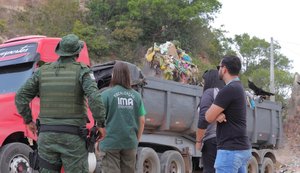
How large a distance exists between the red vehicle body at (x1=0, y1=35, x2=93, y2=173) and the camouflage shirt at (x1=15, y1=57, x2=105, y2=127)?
9.59ft

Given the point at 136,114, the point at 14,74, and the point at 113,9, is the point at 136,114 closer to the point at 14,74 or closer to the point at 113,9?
the point at 14,74

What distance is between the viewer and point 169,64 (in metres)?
11.7

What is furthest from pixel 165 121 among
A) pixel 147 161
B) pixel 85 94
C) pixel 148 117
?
pixel 85 94

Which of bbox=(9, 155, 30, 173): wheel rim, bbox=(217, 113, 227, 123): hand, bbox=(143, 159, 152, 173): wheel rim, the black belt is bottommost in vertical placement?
bbox=(143, 159, 152, 173): wheel rim

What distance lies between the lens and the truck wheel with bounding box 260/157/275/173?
528 inches

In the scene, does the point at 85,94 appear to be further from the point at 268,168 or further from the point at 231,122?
the point at 268,168

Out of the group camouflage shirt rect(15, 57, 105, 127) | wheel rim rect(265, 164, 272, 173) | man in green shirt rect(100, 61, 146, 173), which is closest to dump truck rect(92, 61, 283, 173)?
wheel rim rect(265, 164, 272, 173)

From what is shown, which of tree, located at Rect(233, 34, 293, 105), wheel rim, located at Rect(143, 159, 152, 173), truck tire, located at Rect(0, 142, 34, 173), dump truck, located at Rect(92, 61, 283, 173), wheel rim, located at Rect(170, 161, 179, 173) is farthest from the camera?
tree, located at Rect(233, 34, 293, 105)

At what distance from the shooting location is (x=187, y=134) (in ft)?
37.0

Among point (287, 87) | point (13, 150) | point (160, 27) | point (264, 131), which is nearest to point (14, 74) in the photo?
point (13, 150)

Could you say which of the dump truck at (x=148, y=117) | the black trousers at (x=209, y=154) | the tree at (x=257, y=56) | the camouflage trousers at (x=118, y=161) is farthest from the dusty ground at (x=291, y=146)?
the tree at (x=257, y=56)

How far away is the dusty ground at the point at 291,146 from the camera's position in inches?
784

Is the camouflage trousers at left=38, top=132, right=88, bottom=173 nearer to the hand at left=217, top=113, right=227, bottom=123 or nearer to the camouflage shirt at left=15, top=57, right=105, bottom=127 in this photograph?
the camouflage shirt at left=15, top=57, right=105, bottom=127

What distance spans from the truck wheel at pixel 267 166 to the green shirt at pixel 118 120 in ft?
26.4
